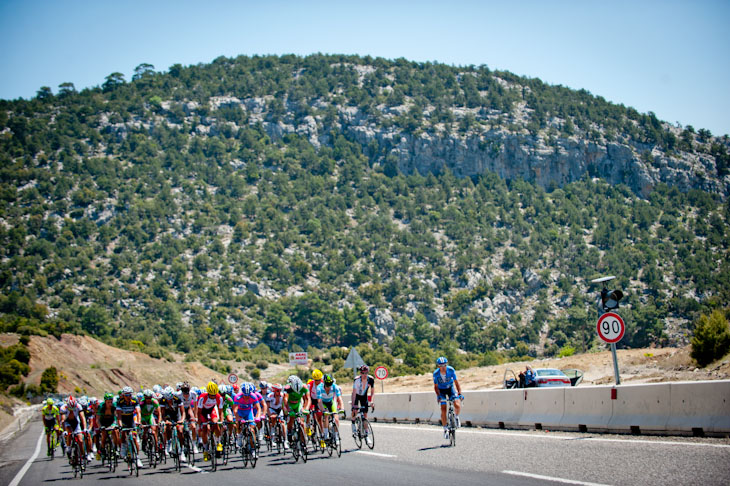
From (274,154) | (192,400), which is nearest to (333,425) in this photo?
(192,400)

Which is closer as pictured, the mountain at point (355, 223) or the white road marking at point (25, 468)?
the white road marking at point (25, 468)

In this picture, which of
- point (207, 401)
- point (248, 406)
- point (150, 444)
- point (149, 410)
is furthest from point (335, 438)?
point (149, 410)

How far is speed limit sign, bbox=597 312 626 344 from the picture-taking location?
15328 mm

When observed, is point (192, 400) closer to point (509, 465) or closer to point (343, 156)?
point (509, 465)

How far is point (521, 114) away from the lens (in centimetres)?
18975

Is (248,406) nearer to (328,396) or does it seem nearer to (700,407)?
(328,396)

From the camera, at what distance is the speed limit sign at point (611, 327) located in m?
15.3

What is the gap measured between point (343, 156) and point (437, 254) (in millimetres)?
51760

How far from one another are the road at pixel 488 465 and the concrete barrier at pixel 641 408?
382mm

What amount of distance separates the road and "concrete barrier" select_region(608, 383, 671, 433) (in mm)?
382

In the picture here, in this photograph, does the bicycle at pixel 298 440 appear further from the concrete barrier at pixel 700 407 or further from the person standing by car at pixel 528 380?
the person standing by car at pixel 528 380

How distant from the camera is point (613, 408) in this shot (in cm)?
1499

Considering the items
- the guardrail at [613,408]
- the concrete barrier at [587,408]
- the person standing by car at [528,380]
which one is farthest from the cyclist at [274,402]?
the person standing by car at [528,380]

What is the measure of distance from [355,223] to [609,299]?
5687 inches
